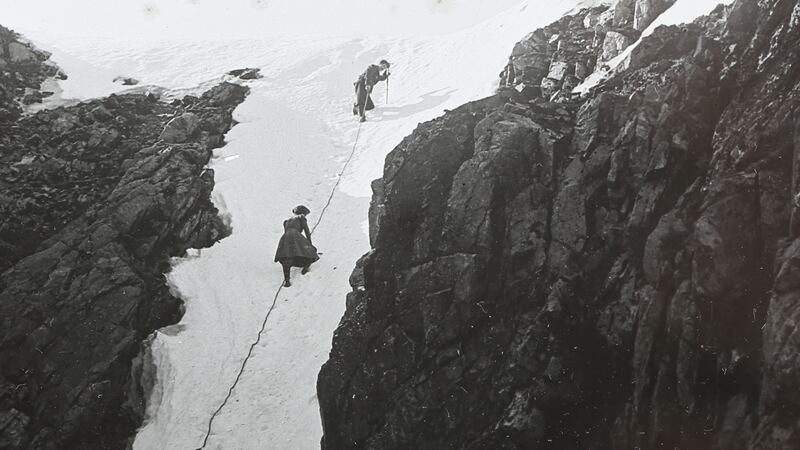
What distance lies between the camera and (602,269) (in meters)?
8.45

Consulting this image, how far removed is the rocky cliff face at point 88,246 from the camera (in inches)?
434

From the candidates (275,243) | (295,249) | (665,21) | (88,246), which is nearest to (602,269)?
(665,21)

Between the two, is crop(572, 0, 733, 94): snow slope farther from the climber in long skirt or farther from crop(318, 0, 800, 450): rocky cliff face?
the climber in long skirt

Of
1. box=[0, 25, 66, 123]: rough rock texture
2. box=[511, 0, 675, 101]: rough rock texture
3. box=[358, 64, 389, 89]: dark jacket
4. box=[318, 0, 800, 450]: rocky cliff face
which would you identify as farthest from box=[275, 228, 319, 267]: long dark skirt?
box=[0, 25, 66, 123]: rough rock texture

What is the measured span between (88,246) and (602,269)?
1267cm

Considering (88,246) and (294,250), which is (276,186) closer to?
(294,250)

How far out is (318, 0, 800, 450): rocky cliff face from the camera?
6457 millimetres

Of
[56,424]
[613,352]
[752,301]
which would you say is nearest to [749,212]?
[752,301]

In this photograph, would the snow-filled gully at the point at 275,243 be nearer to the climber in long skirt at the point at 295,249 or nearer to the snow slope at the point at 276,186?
the snow slope at the point at 276,186

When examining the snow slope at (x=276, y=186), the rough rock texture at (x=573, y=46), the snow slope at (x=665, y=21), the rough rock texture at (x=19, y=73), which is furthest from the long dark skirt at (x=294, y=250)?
the rough rock texture at (x=19, y=73)

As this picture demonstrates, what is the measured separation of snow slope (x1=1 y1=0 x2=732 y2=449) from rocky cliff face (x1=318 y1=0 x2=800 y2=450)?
182cm

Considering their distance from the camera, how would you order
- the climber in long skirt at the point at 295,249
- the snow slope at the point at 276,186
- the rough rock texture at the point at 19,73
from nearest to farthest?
1. the snow slope at the point at 276,186
2. the climber in long skirt at the point at 295,249
3. the rough rock texture at the point at 19,73

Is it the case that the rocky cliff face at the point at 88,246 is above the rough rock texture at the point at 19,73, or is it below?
below

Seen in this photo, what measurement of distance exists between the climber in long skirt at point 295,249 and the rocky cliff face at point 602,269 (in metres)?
2.78
